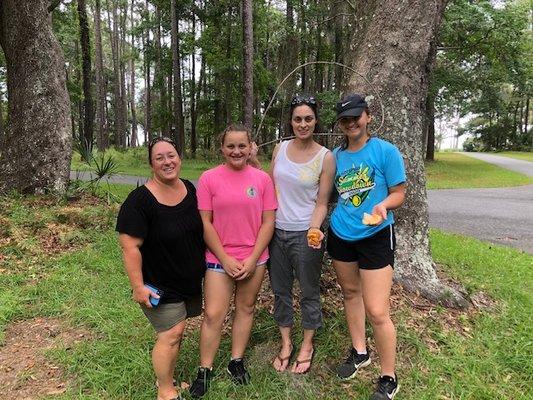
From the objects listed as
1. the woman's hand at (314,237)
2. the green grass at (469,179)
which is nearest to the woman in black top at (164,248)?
the woman's hand at (314,237)

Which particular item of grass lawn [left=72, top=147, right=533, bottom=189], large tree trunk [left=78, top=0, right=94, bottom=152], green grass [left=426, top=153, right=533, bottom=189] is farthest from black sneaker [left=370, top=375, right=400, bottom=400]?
green grass [left=426, top=153, right=533, bottom=189]

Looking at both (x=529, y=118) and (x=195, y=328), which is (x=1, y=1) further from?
(x=529, y=118)

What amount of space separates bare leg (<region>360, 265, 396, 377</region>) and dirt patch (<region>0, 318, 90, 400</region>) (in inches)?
90.9

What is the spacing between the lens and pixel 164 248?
278 cm

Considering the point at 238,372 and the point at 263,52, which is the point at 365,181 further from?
the point at 263,52

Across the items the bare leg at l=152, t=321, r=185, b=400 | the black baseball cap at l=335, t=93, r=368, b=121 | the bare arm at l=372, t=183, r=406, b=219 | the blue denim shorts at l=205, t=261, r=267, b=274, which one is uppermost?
the black baseball cap at l=335, t=93, r=368, b=121

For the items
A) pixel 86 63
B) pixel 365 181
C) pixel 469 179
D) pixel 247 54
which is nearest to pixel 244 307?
pixel 365 181

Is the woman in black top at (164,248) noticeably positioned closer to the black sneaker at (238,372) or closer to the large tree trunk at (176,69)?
the black sneaker at (238,372)

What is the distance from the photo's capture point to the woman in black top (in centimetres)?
267

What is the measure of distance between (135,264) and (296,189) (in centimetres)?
116

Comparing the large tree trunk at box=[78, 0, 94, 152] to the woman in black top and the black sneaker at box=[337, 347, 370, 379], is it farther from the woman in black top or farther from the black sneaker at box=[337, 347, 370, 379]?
the black sneaker at box=[337, 347, 370, 379]

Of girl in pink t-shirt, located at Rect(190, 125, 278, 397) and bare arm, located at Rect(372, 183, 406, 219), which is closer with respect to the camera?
bare arm, located at Rect(372, 183, 406, 219)

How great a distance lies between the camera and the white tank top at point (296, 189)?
3080 millimetres

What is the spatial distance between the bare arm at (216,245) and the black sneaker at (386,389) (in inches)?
48.7
